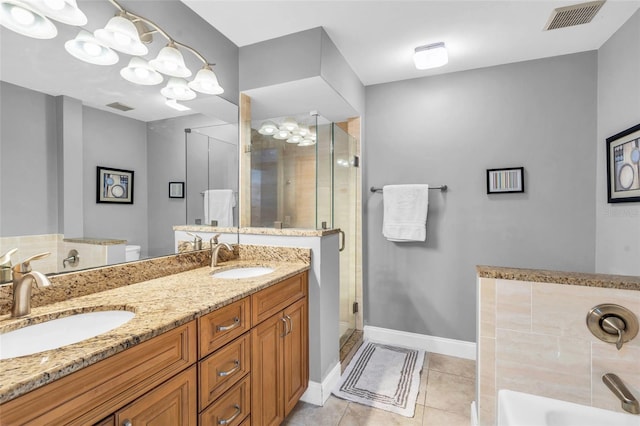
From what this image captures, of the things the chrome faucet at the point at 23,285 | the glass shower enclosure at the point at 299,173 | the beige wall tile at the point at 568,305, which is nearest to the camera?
the chrome faucet at the point at 23,285

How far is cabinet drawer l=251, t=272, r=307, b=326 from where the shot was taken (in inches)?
55.9

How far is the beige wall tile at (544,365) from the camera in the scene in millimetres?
1270

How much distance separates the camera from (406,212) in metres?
2.59

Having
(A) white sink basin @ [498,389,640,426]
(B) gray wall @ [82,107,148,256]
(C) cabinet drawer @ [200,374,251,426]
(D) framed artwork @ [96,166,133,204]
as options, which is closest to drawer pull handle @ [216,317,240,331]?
(C) cabinet drawer @ [200,374,251,426]

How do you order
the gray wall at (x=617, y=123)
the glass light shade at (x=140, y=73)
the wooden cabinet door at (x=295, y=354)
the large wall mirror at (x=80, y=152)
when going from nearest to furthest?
the large wall mirror at (x=80, y=152)
the glass light shade at (x=140, y=73)
the wooden cabinet door at (x=295, y=354)
the gray wall at (x=617, y=123)

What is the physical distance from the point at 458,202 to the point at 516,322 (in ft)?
4.50

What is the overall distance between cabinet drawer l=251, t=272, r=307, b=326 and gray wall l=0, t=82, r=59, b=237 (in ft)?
2.92

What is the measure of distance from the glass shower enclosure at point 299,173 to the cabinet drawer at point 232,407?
1074 millimetres

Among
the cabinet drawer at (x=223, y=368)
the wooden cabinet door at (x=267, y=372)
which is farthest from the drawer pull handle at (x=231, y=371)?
the wooden cabinet door at (x=267, y=372)

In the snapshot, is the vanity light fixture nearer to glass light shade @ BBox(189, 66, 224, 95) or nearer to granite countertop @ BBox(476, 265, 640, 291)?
glass light shade @ BBox(189, 66, 224, 95)

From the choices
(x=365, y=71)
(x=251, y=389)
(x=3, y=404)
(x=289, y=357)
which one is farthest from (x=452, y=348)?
(x=3, y=404)

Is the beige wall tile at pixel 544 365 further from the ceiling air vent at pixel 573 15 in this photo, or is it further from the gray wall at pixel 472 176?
the ceiling air vent at pixel 573 15

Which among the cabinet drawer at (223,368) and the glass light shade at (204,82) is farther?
the glass light shade at (204,82)

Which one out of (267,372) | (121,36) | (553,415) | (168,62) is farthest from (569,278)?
(121,36)
